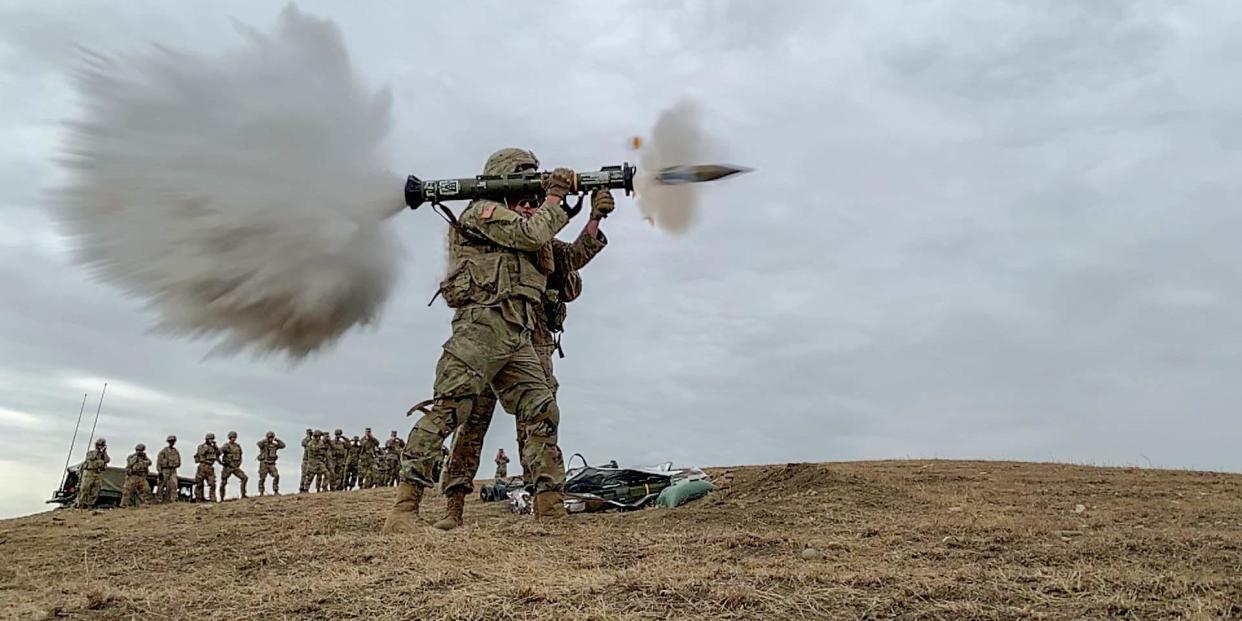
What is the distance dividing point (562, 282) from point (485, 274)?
163cm

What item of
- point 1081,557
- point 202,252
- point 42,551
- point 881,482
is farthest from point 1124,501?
point 42,551

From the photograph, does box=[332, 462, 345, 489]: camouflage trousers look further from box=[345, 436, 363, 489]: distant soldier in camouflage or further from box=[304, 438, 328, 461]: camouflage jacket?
box=[304, 438, 328, 461]: camouflage jacket

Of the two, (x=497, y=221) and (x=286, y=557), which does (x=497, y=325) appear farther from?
(x=286, y=557)

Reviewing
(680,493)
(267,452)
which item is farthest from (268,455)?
(680,493)

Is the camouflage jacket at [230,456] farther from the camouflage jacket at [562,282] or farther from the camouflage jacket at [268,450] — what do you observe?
the camouflage jacket at [562,282]

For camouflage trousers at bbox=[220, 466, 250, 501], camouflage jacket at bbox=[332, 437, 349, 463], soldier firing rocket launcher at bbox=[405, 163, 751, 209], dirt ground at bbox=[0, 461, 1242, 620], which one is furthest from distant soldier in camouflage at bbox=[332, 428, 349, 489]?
soldier firing rocket launcher at bbox=[405, 163, 751, 209]

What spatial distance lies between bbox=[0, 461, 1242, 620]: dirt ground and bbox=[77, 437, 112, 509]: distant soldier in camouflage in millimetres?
15873

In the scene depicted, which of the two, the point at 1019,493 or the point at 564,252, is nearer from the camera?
the point at 564,252

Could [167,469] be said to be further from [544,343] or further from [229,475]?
[544,343]

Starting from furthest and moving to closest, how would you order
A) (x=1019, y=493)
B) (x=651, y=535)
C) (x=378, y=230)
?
(x=1019, y=493) → (x=378, y=230) → (x=651, y=535)

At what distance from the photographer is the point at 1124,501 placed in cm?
990

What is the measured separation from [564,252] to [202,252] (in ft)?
12.1

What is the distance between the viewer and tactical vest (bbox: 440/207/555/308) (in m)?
8.89

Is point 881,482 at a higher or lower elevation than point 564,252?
lower
